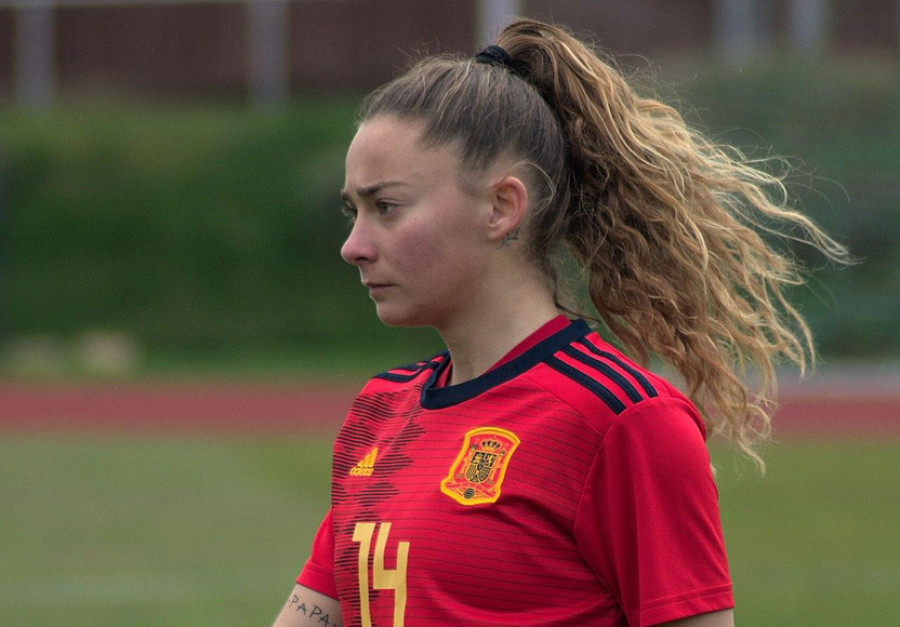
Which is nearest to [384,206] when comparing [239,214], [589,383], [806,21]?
[589,383]

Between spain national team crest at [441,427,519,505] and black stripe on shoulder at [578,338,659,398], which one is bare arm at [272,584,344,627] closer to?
spain national team crest at [441,427,519,505]

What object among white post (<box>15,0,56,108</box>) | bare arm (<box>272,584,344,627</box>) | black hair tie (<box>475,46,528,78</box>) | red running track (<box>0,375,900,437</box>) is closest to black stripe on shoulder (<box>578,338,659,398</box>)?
black hair tie (<box>475,46,528,78</box>)

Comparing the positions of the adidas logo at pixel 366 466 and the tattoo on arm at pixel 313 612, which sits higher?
the adidas logo at pixel 366 466

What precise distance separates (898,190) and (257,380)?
8.64m

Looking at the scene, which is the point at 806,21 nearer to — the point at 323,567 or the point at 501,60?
the point at 501,60

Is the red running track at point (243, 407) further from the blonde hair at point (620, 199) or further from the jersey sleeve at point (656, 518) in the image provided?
the jersey sleeve at point (656, 518)

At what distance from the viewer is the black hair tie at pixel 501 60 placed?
250cm

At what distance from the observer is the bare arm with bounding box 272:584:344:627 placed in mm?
2518

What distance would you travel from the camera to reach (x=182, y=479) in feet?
36.3

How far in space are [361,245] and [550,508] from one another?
1.69ft

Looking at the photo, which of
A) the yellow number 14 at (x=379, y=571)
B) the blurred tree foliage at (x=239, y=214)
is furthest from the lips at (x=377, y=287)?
the blurred tree foliage at (x=239, y=214)

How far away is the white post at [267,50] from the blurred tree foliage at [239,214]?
2407 mm

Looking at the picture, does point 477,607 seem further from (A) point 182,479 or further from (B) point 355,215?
(A) point 182,479

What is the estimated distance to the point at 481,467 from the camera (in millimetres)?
2174
